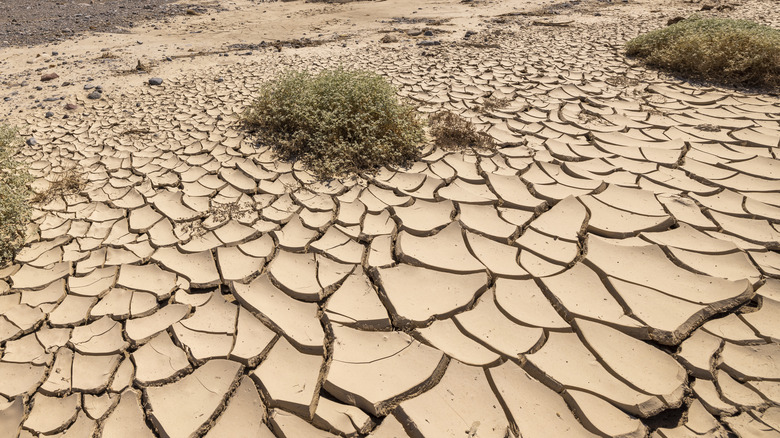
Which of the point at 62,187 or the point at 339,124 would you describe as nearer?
the point at 62,187

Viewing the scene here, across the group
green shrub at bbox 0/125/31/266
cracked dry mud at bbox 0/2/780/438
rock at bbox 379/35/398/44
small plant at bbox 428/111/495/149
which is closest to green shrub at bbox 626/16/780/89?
cracked dry mud at bbox 0/2/780/438

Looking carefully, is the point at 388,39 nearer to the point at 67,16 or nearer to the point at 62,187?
the point at 62,187

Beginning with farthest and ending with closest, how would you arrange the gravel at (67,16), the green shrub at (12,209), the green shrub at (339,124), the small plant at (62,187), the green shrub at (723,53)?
the gravel at (67,16) → the green shrub at (723,53) → the green shrub at (339,124) → the small plant at (62,187) → the green shrub at (12,209)

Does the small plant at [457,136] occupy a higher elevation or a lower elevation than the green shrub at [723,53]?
lower

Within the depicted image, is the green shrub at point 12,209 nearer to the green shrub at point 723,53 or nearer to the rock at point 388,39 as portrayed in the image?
the rock at point 388,39

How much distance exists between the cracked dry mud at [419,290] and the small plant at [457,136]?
0.17 m

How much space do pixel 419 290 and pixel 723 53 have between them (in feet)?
14.1

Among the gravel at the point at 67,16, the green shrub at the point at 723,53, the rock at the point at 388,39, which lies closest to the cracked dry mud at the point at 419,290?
the green shrub at the point at 723,53

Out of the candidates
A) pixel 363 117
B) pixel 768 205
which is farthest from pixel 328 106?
pixel 768 205

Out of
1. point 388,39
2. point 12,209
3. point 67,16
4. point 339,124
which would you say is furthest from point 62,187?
point 67,16

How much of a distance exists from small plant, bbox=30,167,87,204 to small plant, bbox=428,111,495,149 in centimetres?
265

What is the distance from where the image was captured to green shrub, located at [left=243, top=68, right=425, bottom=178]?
2.81 m

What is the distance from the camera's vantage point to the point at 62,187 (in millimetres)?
2771

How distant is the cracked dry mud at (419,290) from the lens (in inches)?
52.7
